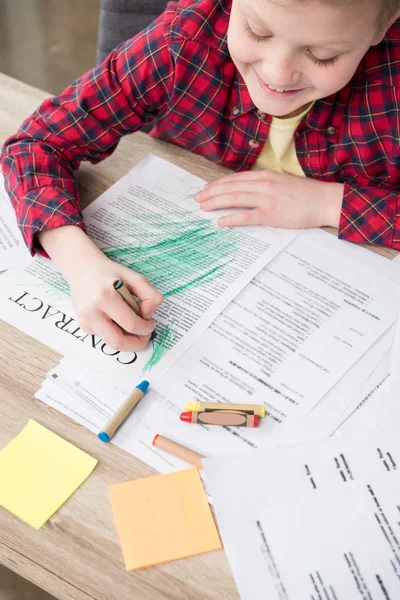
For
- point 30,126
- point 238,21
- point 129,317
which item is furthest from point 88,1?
point 129,317

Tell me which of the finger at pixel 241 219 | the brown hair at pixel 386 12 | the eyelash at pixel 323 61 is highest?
the brown hair at pixel 386 12

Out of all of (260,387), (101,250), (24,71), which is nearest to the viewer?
(260,387)

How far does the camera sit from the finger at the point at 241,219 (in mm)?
882

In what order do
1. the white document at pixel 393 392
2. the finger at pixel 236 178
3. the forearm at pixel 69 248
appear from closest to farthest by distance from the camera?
the white document at pixel 393 392 < the forearm at pixel 69 248 < the finger at pixel 236 178

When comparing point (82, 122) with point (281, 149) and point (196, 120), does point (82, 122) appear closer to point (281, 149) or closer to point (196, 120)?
point (196, 120)

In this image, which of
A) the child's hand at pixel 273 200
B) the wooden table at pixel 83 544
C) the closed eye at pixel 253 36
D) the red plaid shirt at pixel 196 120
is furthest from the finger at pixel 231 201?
the wooden table at pixel 83 544

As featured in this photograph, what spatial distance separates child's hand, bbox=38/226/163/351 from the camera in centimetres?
74

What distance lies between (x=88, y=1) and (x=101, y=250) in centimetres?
188

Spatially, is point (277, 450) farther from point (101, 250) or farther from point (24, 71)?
point (24, 71)

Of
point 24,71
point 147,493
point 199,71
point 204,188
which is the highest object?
point 199,71

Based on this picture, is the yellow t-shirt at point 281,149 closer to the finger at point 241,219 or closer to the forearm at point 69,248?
the finger at point 241,219

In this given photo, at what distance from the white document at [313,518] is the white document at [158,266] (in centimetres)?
17

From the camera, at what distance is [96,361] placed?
0.74 meters

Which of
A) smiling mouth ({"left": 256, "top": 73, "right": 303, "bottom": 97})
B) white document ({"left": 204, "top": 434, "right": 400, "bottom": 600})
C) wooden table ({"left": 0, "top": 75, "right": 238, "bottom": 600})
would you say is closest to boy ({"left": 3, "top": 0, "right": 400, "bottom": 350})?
smiling mouth ({"left": 256, "top": 73, "right": 303, "bottom": 97})
